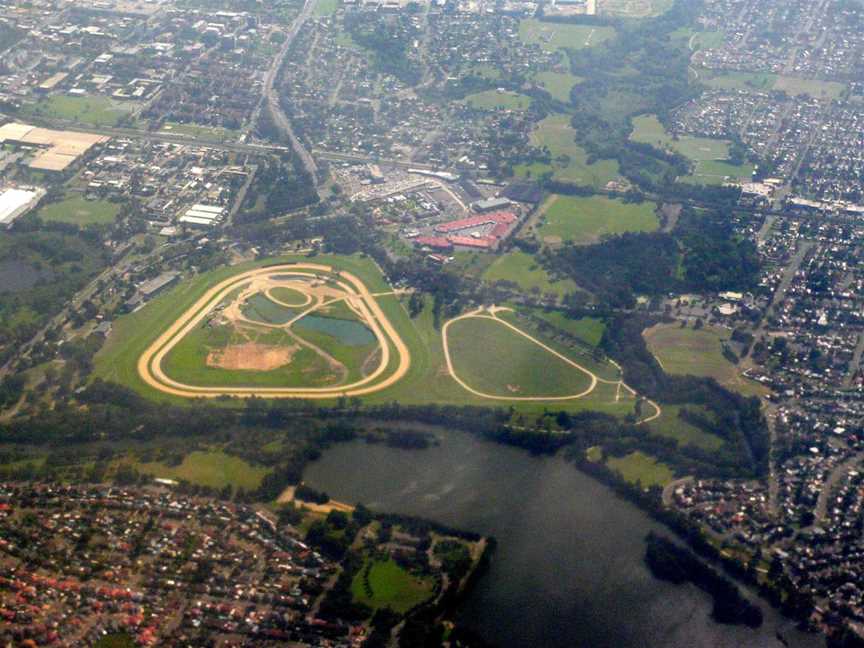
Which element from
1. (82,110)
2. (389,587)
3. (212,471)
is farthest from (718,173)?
(82,110)

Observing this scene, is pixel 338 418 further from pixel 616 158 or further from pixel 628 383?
pixel 616 158

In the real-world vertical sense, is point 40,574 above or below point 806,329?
above

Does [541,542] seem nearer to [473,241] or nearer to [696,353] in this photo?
[696,353]

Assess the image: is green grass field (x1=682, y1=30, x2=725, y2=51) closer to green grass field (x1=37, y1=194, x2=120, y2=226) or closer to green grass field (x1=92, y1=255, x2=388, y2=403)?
green grass field (x1=92, y1=255, x2=388, y2=403)

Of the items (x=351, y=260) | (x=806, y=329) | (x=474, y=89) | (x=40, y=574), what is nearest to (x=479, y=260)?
(x=351, y=260)

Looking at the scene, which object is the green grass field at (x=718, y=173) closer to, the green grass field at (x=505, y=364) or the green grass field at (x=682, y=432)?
the green grass field at (x=505, y=364)

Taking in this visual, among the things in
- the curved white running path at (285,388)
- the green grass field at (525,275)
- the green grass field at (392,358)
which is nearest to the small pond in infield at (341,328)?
the curved white running path at (285,388)
